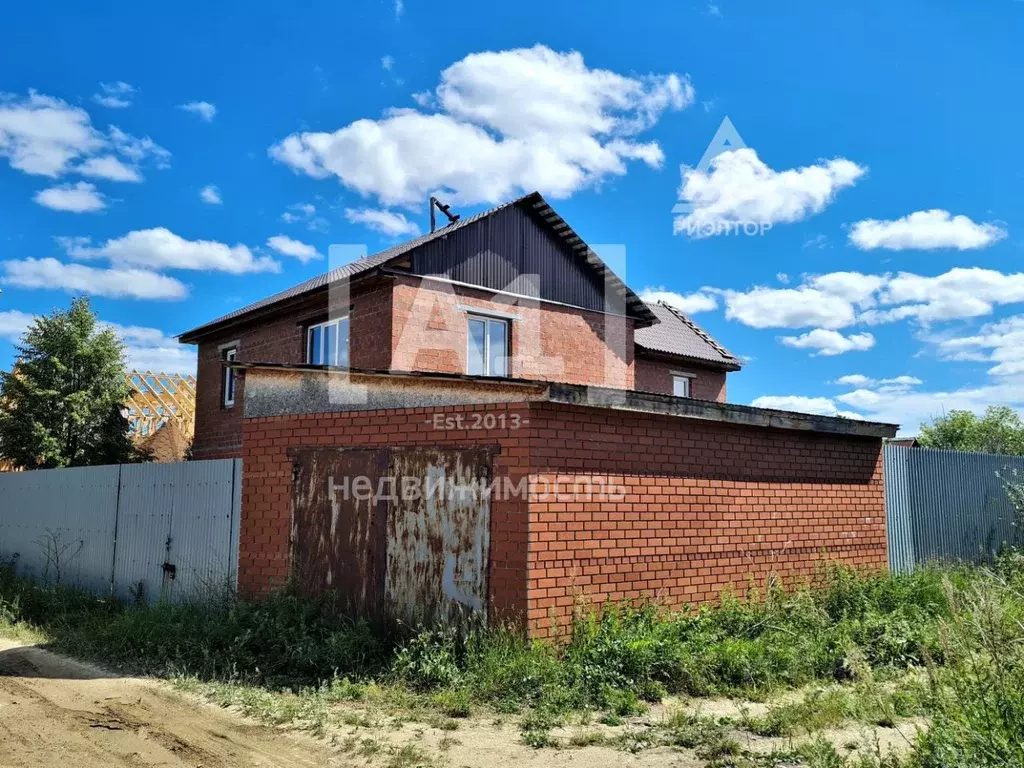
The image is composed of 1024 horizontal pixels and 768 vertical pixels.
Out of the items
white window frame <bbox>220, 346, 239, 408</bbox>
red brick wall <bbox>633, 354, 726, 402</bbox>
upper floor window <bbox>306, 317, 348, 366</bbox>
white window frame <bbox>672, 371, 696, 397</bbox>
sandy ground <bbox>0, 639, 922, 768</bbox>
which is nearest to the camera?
sandy ground <bbox>0, 639, 922, 768</bbox>

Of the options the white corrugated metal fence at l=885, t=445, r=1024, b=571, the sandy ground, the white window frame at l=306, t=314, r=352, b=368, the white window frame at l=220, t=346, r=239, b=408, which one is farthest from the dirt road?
the white window frame at l=220, t=346, r=239, b=408

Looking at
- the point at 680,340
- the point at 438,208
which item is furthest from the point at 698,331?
the point at 438,208

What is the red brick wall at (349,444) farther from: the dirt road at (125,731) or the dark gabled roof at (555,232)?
the dark gabled roof at (555,232)

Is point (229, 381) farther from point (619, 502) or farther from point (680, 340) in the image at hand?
point (619, 502)

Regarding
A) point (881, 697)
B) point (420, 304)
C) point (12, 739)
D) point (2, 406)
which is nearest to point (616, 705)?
point (881, 697)

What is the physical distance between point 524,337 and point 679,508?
772cm

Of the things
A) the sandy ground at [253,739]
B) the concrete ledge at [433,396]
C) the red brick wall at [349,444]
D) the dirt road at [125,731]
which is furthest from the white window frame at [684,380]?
the dirt road at [125,731]

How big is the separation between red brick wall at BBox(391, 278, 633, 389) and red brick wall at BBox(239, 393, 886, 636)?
4346mm

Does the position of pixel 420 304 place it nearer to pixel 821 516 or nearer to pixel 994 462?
pixel 821 516

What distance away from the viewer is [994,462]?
41.1 feet

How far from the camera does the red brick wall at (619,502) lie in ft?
20.9

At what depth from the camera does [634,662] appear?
588 cm

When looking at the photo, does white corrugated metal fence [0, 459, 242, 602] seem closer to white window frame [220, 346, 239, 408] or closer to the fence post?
the fence post

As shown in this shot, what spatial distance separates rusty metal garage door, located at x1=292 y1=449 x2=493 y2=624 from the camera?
6.66 metres
